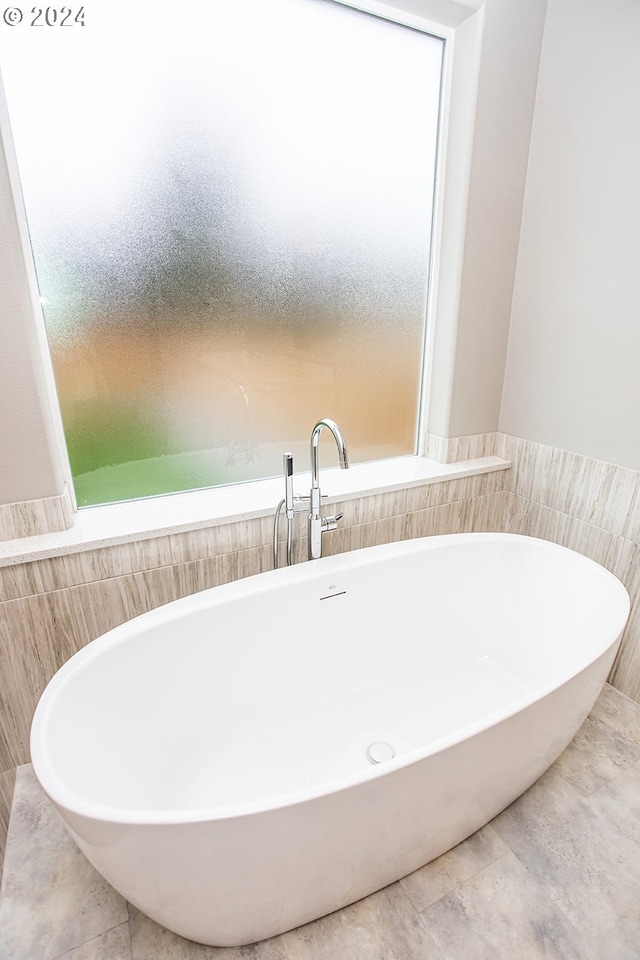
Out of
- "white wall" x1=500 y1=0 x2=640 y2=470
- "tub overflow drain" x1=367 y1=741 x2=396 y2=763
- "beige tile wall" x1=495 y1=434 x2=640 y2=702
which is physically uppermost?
"white wall" x1=500 y1=0 x2=640 y2=470

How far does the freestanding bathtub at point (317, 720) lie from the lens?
0.88 meters

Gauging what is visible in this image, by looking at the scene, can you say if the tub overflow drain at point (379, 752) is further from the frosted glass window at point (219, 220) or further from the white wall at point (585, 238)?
the white wall at point (585, 238)

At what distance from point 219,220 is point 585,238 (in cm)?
131

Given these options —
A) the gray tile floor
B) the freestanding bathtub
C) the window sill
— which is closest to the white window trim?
the window sill

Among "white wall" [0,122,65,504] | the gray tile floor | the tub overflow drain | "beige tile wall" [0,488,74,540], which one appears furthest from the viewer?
the tub overflow drain

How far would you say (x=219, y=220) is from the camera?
5.07 feet

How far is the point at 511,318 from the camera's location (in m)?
2.01

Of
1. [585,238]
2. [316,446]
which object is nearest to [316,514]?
[316,446]

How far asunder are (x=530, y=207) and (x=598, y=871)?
7.31 ft

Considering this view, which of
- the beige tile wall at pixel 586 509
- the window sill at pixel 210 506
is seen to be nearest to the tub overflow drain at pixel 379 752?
the window sill at pixel 210 506

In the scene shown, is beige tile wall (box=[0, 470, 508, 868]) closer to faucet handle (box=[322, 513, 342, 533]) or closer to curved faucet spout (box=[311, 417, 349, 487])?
A: faucet handle (box=[322, 513, 342, 533])

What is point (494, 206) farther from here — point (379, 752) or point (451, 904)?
point (451, 904)

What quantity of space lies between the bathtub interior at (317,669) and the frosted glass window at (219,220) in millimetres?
557

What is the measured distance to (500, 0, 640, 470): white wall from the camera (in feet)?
4.97
